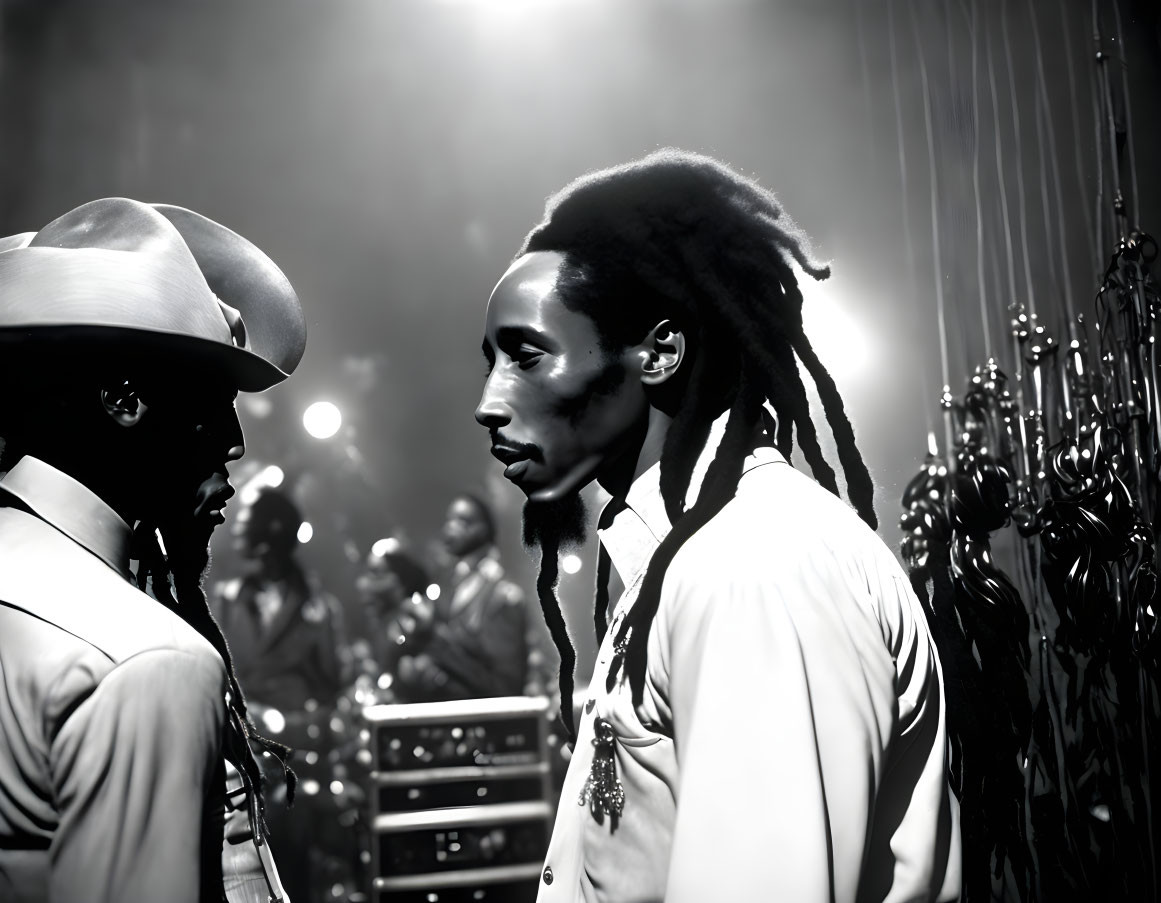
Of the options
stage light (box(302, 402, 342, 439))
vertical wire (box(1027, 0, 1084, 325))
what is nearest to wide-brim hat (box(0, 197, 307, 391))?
vertical wire (box(1027, 0, 1084, 325))

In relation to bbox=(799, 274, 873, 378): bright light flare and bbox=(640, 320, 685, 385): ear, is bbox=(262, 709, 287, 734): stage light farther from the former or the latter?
bbox=(640, 320, 685, 385): ear

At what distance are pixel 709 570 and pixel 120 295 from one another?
769 mm

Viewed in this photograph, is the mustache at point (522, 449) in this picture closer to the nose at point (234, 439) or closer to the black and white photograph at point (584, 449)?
the black and white photograph at point (584, 449)

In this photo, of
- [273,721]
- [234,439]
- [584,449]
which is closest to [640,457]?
[584,449]

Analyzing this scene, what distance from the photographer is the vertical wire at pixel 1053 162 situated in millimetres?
2935

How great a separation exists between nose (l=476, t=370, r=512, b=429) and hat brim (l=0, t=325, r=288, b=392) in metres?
0.32

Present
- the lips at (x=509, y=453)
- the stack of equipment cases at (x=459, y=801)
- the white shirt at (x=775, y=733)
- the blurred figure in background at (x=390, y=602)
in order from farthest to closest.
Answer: the blurred figure in background at (x=390, y=602), the stack of equipment cases at (x=459, y=801), the lips at (x=509, y=453), the white shirt at (x=775, y=733)

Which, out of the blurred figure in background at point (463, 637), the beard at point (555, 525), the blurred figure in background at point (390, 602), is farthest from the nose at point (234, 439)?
the blurred figure in background at point (390, 602)

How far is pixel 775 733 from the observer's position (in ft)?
3.22

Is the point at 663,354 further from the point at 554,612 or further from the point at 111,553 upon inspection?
the point at 111,553

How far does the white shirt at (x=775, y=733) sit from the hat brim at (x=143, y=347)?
64 centimetres

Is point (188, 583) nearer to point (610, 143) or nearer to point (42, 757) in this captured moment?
point (42, 757)

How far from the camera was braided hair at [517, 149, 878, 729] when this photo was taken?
4.51 ft

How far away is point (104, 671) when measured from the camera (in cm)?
103
